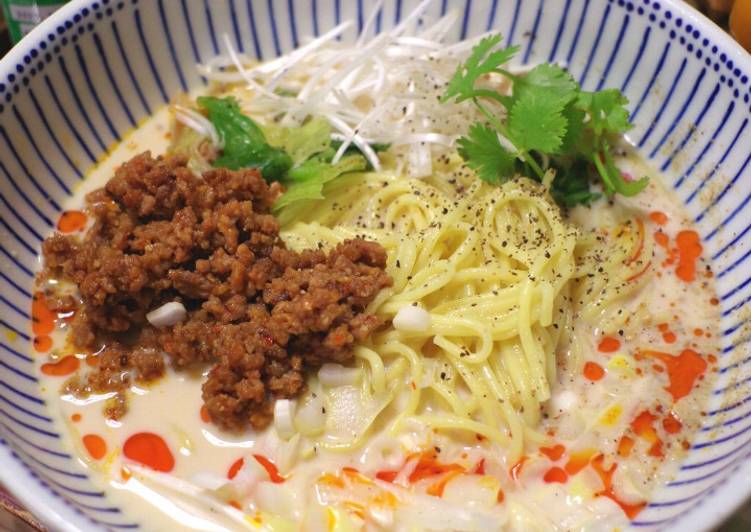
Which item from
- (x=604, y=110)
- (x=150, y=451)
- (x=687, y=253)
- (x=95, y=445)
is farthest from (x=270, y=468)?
(x=604, y=110)

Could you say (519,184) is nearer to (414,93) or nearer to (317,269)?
(414,93)

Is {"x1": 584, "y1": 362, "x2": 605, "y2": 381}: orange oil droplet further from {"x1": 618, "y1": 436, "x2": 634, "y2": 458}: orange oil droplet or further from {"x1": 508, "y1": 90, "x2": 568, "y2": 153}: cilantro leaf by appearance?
{"x1": 508, "y1": 90, "x2": 568, "y2": 153}: cilantro leaf

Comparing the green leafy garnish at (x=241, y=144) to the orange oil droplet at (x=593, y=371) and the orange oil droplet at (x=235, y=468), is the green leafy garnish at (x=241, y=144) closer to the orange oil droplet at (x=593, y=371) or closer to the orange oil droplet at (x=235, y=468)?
the orange oil droplet at (x=235, y=468)

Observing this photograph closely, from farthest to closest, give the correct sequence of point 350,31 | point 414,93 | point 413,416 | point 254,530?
point 350,31, point 414,93, point 413,416, point 254,530

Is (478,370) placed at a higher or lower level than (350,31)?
lower

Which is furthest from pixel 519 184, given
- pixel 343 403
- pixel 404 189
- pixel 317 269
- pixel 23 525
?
pixel 23 525

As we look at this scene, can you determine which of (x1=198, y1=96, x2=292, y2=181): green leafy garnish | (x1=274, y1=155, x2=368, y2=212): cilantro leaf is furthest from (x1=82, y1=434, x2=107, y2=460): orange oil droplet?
(x1=198, y1=96, x2=292, y2=181): green leafy garnish
